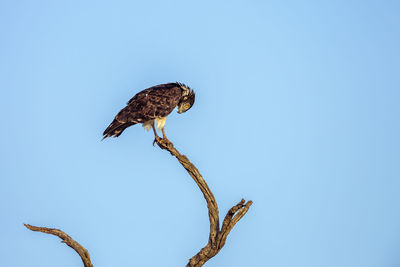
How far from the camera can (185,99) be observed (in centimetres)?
1584

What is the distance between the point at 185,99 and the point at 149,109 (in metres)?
1.48

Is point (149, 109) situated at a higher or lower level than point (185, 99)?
lower

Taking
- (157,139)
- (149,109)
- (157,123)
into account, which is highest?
(149,109)

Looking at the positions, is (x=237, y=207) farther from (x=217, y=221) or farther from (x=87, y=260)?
(x=87, y=260)

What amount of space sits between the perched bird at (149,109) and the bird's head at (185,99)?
128mm

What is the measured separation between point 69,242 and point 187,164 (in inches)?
111

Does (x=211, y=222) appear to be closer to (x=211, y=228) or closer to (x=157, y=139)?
(x=211, y=228)

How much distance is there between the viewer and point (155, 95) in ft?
49.1

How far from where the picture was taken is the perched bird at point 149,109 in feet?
47.2

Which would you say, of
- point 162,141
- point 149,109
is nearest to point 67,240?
point 162,141

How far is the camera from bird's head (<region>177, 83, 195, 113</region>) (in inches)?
619

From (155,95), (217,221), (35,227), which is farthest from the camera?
(155,95)

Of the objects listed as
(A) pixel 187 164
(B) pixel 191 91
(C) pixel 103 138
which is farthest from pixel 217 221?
(B) pixel 191 91

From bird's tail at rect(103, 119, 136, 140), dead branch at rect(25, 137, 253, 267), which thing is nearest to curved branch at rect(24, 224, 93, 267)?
dead branch at rect(25, 137, 253, 267)
